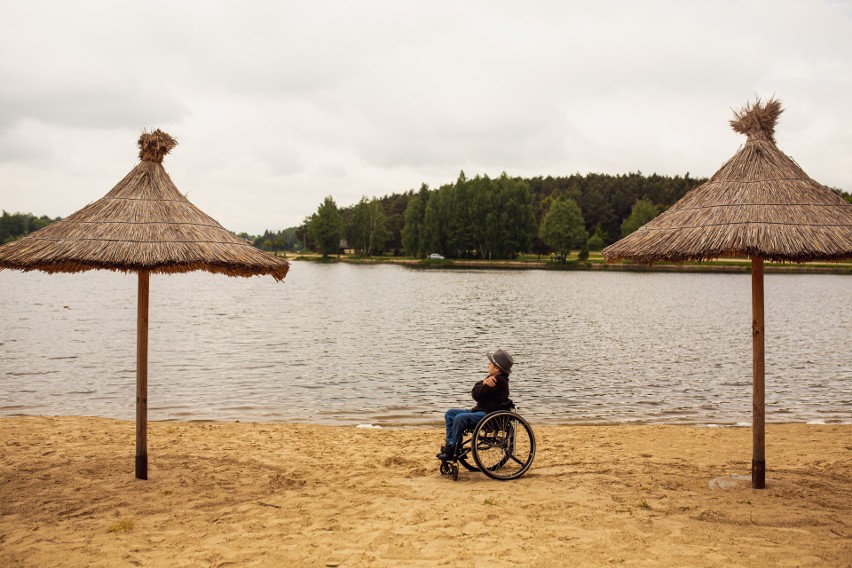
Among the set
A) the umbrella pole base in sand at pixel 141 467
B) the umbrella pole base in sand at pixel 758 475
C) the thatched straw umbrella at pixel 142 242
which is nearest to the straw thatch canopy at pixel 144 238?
the thatched straw umbrella at pixel 142 242

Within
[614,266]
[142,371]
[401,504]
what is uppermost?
[614,266]

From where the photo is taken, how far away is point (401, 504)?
8281 millimetres

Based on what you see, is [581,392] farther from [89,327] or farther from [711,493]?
[89,327]

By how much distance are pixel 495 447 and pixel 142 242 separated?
5.37 metres

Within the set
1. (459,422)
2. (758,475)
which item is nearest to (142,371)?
(459,422)

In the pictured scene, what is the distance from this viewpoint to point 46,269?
8961 mm

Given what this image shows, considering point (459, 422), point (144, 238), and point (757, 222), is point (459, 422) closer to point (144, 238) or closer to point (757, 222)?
point (757, 222)

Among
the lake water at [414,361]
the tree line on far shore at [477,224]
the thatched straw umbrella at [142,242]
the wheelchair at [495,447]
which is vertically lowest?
the lake water at [414,361]

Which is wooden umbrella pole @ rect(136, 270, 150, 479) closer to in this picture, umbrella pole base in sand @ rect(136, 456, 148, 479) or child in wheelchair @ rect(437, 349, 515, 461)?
umbrella pole base in sand @ rect(136, 456, 148, 479)

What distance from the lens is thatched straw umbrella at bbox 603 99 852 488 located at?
8.32 meters

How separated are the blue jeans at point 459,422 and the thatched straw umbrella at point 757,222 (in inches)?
120

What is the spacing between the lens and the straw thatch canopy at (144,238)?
8.44 meters

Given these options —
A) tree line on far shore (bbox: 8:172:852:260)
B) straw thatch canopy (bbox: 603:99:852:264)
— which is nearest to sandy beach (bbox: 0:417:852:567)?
straw thatch canopy (bbox: 603:99:852:264)

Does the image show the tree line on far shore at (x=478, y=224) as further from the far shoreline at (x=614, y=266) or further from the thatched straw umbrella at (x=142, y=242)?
the thatched straw umbrella at (x=142, y=242)
